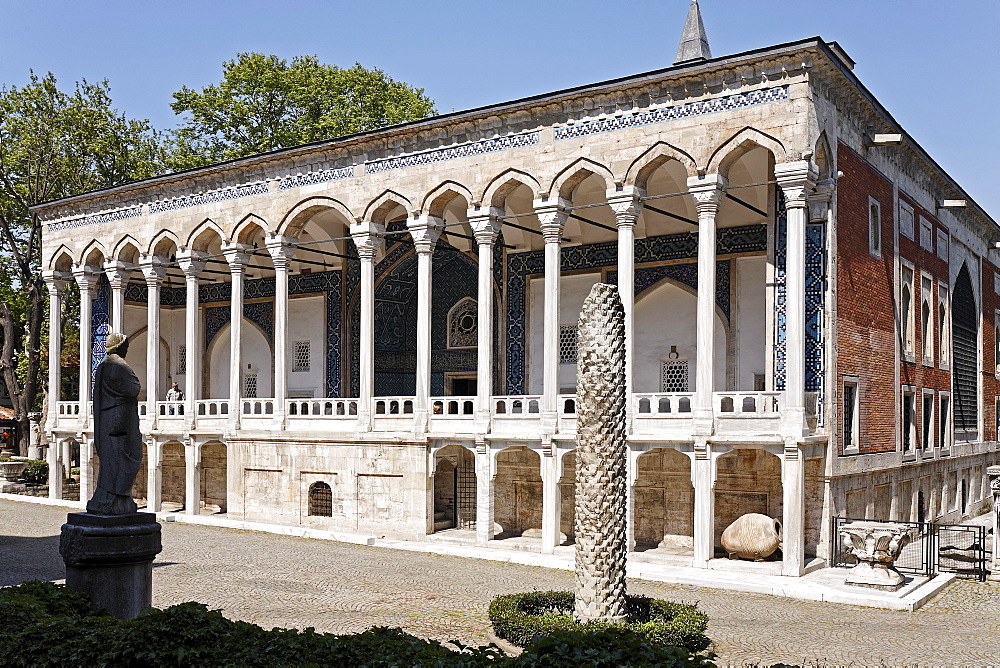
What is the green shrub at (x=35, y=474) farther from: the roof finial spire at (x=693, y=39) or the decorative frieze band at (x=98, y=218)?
the roof finial spire at (x=693, y=39)

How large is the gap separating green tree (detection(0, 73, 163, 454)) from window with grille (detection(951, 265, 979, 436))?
87.6 feet

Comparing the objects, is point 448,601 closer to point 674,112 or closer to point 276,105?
point 674,112

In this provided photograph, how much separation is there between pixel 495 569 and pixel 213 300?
53.5 ft

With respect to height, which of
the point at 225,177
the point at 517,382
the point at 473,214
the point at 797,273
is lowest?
the point at 517,382

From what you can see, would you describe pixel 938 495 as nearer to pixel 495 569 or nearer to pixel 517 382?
pixel 517 382

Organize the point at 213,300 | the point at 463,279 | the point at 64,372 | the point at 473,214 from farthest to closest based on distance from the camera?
the point at 64,372
the point at 213,300
the point at 463,279
the point at 473,214

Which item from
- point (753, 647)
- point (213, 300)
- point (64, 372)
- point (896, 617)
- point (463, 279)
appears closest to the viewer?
point (753, 647)

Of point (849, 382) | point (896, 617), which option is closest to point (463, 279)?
point (849, 382)

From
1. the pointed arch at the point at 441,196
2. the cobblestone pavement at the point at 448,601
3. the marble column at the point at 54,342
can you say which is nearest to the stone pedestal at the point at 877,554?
the cobblestone pavement at the point at 448,601

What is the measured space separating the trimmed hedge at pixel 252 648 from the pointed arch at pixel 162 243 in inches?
692

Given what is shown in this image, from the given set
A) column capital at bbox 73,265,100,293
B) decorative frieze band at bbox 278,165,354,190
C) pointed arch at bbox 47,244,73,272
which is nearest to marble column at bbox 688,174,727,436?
decorative frieze band at bbox 278,165,354,190

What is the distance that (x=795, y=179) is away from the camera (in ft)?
51.5

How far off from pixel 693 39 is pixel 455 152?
1033 centimetres

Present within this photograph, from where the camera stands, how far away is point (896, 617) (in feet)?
43.2
